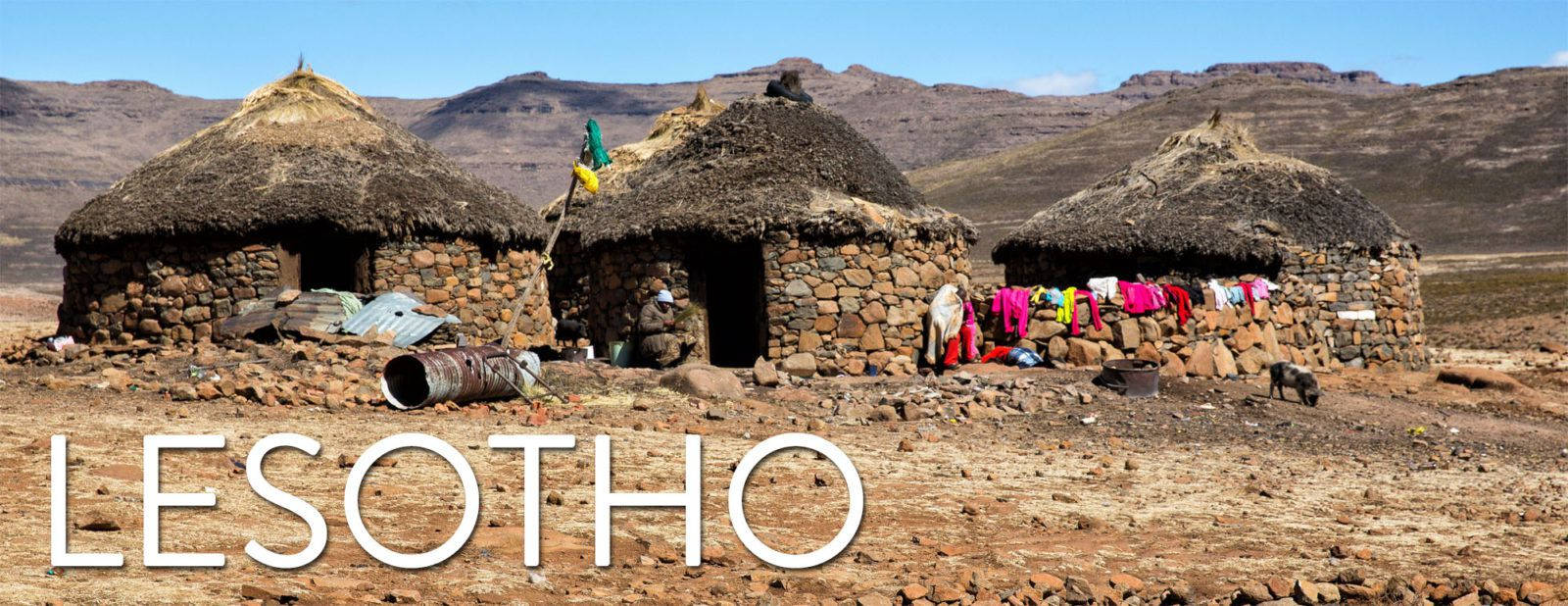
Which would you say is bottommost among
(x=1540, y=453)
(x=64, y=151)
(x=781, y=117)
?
(x=1540, y=453)

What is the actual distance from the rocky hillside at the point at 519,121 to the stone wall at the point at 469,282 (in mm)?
85331

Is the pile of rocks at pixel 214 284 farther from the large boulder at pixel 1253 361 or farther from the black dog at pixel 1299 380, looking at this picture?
the black dog at pixel 1299 380

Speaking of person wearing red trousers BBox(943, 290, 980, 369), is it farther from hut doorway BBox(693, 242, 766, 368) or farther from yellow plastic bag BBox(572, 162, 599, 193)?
yellow plastic bag BBox(572, 162, 599, 193)

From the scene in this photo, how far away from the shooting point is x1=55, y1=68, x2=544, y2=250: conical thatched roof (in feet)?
53.3

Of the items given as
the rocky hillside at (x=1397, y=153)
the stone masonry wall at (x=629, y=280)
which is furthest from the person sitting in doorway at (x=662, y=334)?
the rocky hillside at (x=1397, y=153)

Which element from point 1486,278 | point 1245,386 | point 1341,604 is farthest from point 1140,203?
point 1486,278

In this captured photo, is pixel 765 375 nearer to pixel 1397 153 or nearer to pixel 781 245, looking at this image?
pixel 781 245

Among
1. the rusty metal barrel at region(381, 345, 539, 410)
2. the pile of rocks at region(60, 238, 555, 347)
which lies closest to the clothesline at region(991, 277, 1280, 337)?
the rusty metal barrel at region(381, 345, 539, 410)

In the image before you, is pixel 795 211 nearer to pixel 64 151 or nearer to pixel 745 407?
pixel 745 407

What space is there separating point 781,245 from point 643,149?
658cm

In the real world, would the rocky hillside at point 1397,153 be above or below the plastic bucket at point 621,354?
above

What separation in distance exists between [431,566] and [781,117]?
1192 cm

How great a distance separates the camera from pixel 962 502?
8086mm

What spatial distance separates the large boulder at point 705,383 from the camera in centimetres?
1257
